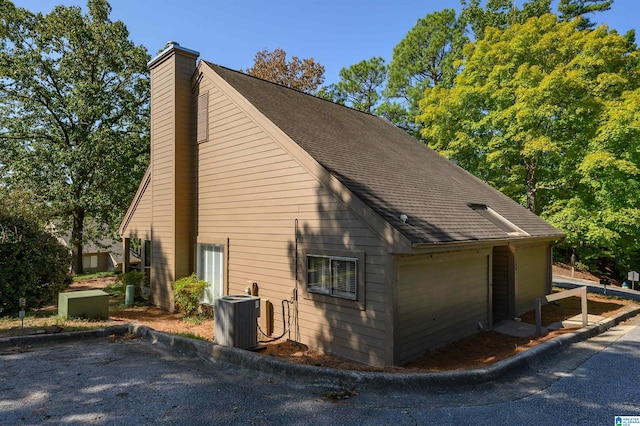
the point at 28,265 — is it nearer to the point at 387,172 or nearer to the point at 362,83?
the point at 387,172

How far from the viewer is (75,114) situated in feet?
67.7

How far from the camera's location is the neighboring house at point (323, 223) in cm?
698

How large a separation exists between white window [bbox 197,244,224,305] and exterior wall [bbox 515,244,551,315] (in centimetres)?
860

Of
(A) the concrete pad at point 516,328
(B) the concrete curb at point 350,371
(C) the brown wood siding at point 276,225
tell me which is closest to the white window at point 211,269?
(C) the brown wood siding at point 276,225

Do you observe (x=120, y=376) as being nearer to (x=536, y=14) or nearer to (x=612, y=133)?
(x=612, y=133)

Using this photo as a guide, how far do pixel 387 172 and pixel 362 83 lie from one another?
84.8ft

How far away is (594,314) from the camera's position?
11.0m

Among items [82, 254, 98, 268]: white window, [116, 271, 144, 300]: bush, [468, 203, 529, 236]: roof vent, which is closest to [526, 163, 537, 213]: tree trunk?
[468, 203, 529, 236]: roof vent

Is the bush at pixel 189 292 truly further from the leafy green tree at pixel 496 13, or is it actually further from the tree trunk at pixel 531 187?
the leafy green tree at pixel 496 13

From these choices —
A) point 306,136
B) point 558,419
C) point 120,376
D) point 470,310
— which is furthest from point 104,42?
point 558,419

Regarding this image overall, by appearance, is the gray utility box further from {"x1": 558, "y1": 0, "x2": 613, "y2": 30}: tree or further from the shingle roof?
{"x1": 558, "y1": 0, "x2": 613, "y2": 30}: tree

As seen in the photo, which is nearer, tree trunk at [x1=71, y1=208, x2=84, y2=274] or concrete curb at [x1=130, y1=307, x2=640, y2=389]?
concrete curb at [x1=130, y1=307, x2=640, y2=389]

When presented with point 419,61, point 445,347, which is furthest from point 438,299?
point 419,61

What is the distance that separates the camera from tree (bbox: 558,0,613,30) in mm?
26922
